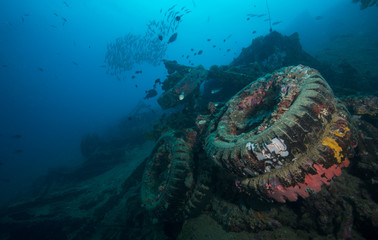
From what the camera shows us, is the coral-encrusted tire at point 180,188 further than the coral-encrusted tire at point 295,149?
Yes

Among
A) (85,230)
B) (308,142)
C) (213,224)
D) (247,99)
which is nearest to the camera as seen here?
(308,142)

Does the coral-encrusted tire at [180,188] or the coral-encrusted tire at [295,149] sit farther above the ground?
the coral-encrusted tire at [295,149]

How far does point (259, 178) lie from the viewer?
215 centimetres

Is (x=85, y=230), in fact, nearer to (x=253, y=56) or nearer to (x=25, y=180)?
(x=253, y=56)

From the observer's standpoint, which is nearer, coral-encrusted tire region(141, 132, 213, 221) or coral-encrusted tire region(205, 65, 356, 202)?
coral-encrusted tire region(205, 65, 356, 202)

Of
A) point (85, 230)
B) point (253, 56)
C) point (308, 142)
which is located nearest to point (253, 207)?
point (308, 142)

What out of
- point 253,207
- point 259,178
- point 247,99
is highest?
point 247,99

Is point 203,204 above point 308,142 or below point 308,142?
below

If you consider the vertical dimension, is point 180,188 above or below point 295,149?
below

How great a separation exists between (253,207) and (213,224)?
0.87 meters

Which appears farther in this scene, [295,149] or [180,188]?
[180,188]

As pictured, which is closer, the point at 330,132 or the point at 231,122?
the point at 330,132

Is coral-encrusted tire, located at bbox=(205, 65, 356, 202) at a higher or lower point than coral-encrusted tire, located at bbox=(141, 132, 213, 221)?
higher

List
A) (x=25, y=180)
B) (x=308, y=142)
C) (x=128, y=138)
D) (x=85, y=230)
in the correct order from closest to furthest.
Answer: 1. (x=308, y=142)
2. (x=85, y=230)
3. (x=128, y=138)
4. (x=25, y=180)
